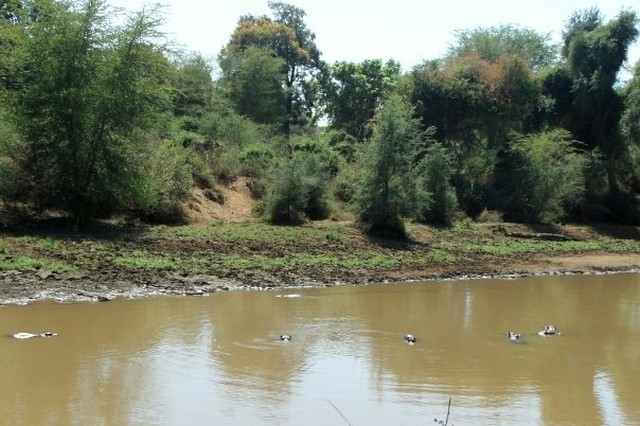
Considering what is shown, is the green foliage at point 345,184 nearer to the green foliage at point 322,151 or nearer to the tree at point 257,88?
the green foliage at point 322,151

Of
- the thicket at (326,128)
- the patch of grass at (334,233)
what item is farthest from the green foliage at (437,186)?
the patch of grass at (334,233)

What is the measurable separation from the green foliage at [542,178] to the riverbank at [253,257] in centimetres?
322

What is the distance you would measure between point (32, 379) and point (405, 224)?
59.4 feet

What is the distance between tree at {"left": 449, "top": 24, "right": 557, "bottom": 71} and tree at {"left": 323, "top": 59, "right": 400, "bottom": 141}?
5033 millimetres

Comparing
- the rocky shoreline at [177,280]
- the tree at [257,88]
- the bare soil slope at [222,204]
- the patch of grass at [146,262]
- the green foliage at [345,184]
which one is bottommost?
the rocky shoreline at [177,280]

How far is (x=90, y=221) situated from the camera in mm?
21125

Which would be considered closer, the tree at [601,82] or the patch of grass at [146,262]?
the patch of grass at [146,262]

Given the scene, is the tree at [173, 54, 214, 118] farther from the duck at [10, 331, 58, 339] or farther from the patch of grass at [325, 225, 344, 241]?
the duck at [10, 331, 58, 339]

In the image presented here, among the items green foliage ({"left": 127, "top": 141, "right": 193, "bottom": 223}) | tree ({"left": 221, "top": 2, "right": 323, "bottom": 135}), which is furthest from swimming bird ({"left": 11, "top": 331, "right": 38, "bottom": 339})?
tree ({"left": 221, "top": 2, "right": 323, "bottom": 135})

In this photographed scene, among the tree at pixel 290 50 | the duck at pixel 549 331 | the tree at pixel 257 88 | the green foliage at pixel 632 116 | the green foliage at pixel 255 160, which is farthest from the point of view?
the tree at pixel 290 50

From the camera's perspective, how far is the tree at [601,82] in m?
35.1

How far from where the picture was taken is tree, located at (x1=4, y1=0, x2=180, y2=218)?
2008 centimetres

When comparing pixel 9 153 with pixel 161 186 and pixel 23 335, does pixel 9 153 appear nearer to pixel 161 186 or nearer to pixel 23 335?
pixel 161 186

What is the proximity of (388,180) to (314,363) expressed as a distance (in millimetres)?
14847
